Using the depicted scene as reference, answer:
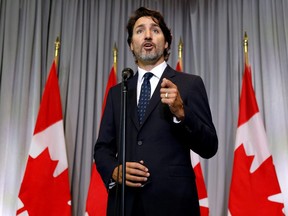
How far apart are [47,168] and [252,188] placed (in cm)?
167

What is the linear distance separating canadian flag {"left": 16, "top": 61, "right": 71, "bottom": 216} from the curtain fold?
0.20 metres

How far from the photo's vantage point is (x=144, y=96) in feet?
5.16

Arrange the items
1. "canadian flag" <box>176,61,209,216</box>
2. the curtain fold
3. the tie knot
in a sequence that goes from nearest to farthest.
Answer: the tie knot → "canadian flag" <box>176,61,209,216</box> → the curtain fold

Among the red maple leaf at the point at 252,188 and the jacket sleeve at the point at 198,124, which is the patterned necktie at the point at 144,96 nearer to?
the jacket sleeve at the point at 198,124

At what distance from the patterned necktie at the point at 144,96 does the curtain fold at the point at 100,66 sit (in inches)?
77.2

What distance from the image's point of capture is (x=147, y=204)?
4.49 ft

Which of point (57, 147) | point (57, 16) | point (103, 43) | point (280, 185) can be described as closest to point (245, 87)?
point (280, 185)

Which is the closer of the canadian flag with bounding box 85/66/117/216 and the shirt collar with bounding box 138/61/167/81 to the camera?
the shirt collar with bounding box 138/61/167/81

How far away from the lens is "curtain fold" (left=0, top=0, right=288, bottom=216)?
11.0ft

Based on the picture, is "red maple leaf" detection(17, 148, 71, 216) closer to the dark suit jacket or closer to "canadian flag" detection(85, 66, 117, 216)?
"canadian flag" detection(85, 66, 117, 216)

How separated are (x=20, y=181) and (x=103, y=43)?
5.04 feet

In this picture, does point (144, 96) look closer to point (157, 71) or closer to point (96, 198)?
point (157, 71)

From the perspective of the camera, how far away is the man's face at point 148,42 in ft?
5.50

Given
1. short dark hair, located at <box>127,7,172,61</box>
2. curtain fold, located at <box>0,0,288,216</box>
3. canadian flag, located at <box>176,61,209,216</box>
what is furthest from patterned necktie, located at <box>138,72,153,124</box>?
curtain fold, located at <box>0,0,288,216</box>
